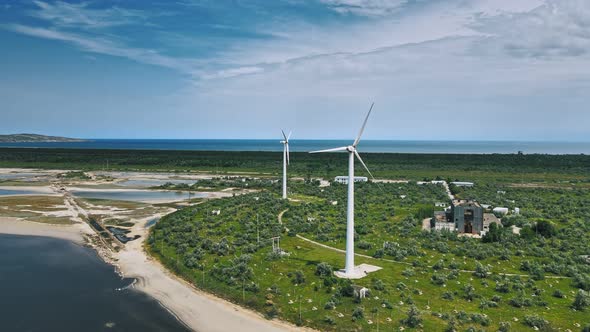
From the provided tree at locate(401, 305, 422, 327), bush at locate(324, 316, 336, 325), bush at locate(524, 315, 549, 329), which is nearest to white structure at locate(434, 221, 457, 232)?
bush at locate(524, 315, 549, 329)

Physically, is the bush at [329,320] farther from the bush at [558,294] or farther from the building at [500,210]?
the building at [500,210]

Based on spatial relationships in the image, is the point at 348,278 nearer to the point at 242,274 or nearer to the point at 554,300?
the point at 242,274

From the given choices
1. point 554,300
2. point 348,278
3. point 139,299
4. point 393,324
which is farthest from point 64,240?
point 554,300

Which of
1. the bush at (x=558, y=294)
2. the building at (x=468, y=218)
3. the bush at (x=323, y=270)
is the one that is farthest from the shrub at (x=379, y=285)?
the building at (x=468, y=218)

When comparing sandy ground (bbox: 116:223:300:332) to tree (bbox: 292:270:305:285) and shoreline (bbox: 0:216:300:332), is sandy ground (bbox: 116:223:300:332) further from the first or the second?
tree (bbox: 292:270:305:285)

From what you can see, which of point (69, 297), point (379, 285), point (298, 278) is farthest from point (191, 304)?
point (379, 285)

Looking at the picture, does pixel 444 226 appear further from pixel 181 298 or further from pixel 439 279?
pixel 181 298
